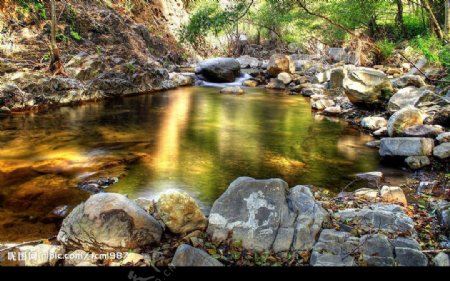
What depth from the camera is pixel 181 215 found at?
165 inches

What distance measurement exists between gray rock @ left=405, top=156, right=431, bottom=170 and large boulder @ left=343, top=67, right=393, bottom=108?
4.61 meters

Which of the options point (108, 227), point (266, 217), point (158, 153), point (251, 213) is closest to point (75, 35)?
point (158, 153)

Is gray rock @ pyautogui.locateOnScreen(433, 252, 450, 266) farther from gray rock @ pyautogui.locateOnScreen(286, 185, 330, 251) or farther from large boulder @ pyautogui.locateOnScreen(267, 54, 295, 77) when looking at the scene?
large boulder @ pyautogui.locateOnScreen(267, 54, 295, 77)

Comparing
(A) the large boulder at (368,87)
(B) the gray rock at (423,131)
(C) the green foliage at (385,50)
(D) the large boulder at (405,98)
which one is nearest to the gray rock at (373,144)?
(B) the gray rock at (423,131)

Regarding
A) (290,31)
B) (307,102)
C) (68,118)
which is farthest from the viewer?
(290,31)

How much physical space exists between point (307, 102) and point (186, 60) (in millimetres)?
13109

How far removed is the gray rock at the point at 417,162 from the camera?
280 inches

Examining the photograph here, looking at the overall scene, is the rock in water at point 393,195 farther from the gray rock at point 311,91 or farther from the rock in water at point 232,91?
the rock in water at point 232,91

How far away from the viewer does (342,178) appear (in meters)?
6.79

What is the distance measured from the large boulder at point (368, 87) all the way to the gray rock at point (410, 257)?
8.79 meters

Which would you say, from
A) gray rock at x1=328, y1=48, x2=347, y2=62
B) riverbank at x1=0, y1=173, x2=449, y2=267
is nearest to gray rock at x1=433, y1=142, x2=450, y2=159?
riverbank at x1=0, y1=173, x2=449, y2=267

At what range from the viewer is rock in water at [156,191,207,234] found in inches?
164

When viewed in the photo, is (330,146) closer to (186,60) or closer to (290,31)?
(186,60)
